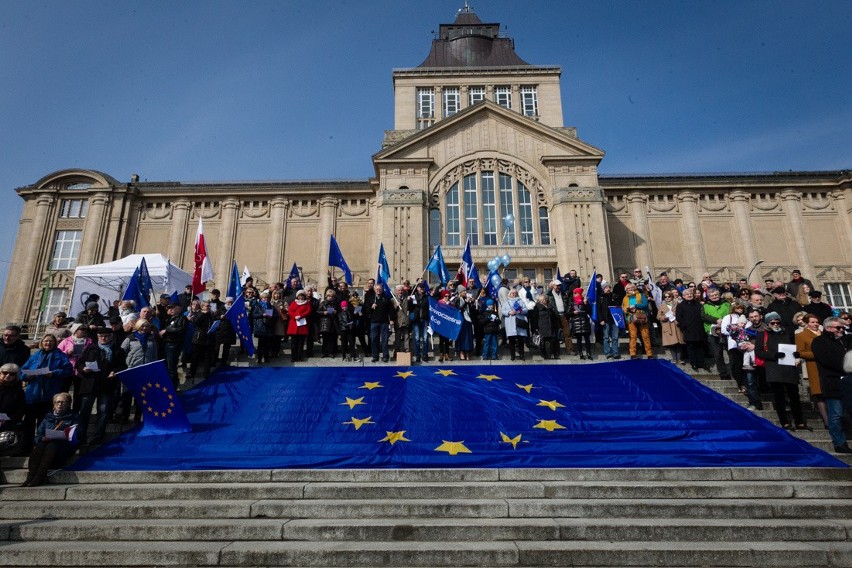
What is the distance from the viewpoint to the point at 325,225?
30.7 metres

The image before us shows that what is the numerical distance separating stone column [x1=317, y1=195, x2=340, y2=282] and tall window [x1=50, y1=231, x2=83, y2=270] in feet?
46.2

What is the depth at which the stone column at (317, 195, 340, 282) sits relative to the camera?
97.8ft

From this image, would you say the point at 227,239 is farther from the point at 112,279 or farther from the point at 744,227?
the point at 744,227

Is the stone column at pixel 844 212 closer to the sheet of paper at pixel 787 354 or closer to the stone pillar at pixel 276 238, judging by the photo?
the sheet of paper at pixel 787 354

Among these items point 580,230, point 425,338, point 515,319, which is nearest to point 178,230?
point 425,338

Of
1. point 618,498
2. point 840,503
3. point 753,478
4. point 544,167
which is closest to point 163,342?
point 618,498

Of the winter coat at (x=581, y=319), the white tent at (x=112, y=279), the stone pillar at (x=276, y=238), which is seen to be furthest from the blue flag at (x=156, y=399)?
the stone pillar at (x=276, y=238)

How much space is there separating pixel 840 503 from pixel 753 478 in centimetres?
97

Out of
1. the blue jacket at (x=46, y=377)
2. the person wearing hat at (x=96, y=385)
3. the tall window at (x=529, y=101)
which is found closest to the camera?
the blue jacket at (x=46, y=377)

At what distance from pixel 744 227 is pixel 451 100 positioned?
2013cm

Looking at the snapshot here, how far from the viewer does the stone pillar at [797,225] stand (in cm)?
2927

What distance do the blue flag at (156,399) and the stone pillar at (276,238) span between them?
67.3ft

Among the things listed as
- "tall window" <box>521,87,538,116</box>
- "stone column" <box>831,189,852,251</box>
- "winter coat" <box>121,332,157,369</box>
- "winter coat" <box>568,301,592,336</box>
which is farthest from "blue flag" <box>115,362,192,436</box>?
"stone column" <box>831,189,852,251</box>

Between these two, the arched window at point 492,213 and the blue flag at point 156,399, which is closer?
the blue flag at point 156,399
